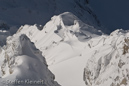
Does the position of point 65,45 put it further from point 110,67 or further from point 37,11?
point 37,11

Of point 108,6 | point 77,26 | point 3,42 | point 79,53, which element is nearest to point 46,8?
point 108,6

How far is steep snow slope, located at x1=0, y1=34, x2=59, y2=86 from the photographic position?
5723 mm

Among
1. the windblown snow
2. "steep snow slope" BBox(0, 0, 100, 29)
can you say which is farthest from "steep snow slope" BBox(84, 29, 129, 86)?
"steep snow slope" BBox(0, 0, 100, 29)

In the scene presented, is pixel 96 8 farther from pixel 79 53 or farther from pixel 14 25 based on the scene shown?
pixel 79 53

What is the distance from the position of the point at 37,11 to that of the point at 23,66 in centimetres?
2251

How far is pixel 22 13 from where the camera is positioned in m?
27.1

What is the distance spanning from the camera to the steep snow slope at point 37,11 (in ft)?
85.6

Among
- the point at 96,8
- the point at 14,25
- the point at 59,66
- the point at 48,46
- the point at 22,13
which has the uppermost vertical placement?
the point at 96,8

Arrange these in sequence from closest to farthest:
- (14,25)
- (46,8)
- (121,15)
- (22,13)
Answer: (14,25), (22,13), (46,8), (121,15)

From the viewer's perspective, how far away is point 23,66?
620 centimetres

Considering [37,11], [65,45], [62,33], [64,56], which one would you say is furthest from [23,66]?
[37,11]

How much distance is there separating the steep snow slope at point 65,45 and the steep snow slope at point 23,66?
272cm

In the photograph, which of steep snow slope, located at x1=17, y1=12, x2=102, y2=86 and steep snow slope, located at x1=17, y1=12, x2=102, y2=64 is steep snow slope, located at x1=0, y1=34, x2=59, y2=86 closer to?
steep snow slope, located at x1=17, y1=12, x2=102, y2=86

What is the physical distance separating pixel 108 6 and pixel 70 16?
63.6ft
